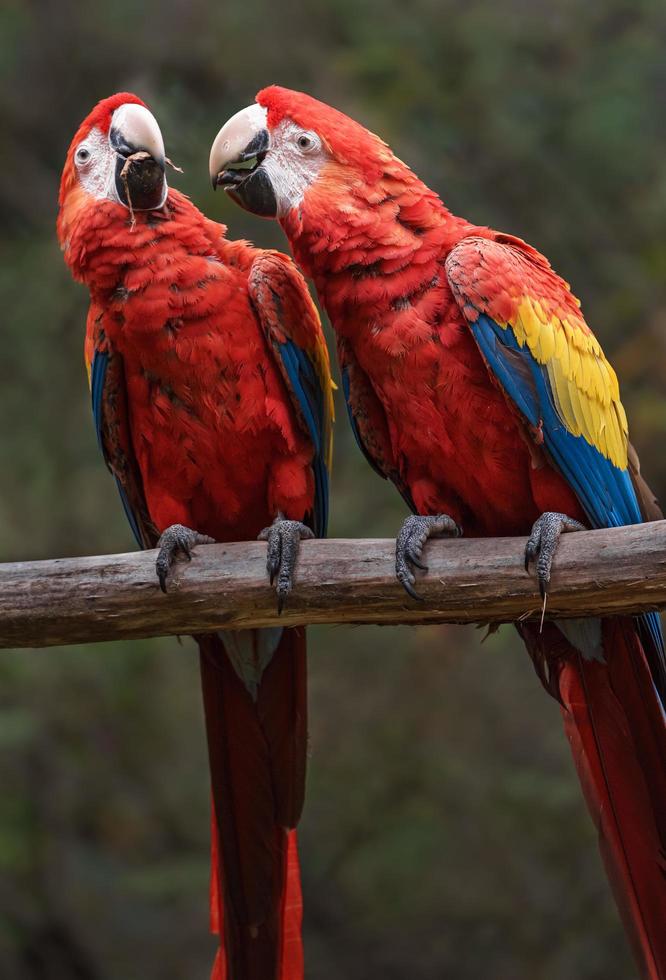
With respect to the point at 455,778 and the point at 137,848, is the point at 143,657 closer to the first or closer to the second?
the point at 137,848

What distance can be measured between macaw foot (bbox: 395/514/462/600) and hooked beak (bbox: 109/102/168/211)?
0.79 m

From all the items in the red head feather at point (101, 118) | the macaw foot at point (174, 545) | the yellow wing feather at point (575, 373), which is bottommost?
the macaw foot at point (174, 545)

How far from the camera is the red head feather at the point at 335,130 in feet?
6.82

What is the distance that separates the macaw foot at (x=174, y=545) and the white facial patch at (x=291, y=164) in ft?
2.06

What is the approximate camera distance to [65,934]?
3.78 metres

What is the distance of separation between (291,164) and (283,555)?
2.36 ft

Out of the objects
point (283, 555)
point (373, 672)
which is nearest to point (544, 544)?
point (283, 555)

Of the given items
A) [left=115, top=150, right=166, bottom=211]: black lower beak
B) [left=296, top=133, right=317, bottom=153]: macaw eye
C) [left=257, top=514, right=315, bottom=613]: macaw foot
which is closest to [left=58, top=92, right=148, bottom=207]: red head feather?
[left=115, top=150, right=166, bottom=211]: black lower beak

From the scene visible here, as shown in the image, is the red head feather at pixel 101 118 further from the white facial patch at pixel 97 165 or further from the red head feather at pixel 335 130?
the red head feather at pixel 335 130

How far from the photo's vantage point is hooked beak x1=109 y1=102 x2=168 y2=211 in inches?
83.7

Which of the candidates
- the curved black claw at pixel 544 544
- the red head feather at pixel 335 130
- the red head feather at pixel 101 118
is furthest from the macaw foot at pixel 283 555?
the red head feather at pixel 101 118

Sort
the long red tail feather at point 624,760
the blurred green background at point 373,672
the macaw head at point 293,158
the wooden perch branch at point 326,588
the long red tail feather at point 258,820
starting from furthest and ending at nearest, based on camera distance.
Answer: the blurred green background at point 373,672 < the long red tail feather at point 258,820 < the macaw head at point 293,158 < the long red tail feather at point 624,760 < the wooden perch branch at point 326,588

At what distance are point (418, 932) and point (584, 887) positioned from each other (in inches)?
23.1

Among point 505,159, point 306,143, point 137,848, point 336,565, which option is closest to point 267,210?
point 306,143
